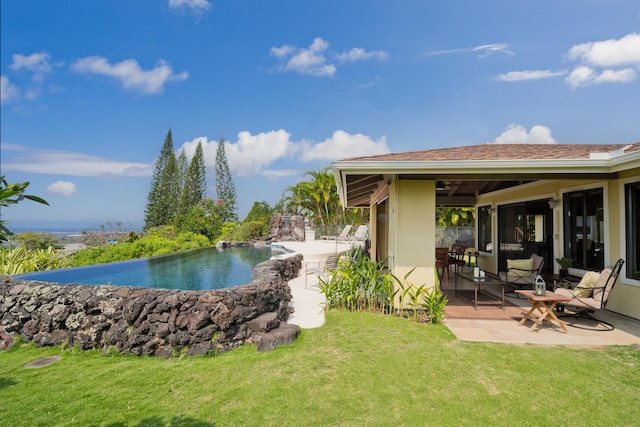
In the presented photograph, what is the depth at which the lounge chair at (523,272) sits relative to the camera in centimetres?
770

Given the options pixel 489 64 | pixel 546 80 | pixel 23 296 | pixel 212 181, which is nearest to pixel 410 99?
pixel 489 64

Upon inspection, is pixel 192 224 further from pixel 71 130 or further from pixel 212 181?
pixel 212 181

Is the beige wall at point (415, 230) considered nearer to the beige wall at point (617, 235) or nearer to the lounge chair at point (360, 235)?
the beige wall at point (617, 235)

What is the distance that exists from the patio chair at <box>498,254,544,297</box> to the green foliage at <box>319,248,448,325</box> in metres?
1.90

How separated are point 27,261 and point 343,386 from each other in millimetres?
13508

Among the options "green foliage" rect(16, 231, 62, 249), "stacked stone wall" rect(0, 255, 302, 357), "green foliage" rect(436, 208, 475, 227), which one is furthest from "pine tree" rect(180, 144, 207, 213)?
"stacked stone wall" rect(0, 255, 302, 357)

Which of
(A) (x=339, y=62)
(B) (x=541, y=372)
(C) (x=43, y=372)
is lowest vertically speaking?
(C) (x=43, y=372)

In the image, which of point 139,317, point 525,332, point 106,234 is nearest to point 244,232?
point 106,234

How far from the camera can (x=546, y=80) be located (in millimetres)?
15758

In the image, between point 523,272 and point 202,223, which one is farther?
point 202,223

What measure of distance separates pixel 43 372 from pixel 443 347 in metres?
6.29

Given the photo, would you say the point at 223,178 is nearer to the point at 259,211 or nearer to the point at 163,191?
the point at 163,191

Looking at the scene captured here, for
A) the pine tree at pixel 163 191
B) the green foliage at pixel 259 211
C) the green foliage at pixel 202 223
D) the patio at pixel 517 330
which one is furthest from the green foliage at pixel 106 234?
the patio at pixel 517 330

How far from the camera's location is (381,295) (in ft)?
23.9
